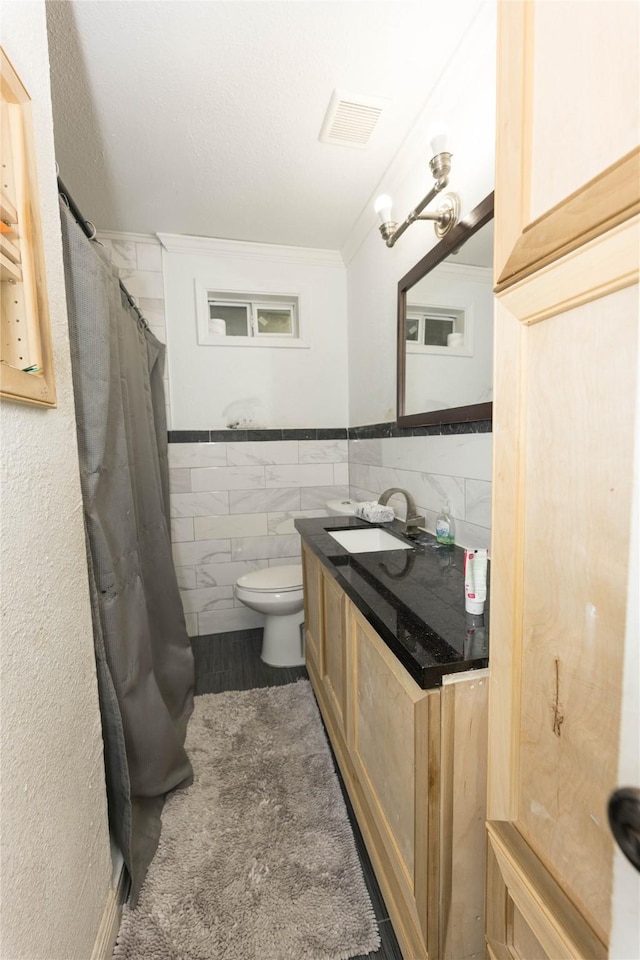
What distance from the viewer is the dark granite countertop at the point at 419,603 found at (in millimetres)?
796

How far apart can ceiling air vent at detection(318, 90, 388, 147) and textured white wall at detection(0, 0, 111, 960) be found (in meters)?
1.03

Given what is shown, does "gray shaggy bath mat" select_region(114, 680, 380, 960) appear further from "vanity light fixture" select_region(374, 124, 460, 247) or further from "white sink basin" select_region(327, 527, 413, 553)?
"vanity light fixture" select_region(374, 124, 460, 247)

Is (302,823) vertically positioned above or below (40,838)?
below


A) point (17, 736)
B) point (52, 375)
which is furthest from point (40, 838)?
point (52, 375)

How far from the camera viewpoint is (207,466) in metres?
2.61

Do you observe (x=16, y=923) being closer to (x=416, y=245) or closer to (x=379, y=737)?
(x=379, y=737)

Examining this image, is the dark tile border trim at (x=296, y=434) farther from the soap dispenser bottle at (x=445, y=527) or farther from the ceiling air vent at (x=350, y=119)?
the ceiling air vent at (x=350, y=119)

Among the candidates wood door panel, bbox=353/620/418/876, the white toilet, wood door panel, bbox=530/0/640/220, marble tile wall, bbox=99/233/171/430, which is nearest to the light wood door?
wood door panel, bbox=530/0/640/220

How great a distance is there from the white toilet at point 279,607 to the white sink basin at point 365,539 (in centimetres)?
51

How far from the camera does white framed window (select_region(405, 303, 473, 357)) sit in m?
1.47

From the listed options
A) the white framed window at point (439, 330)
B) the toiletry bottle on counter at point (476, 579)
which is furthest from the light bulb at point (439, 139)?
the toiletry bottle on counter at point (476, 579)

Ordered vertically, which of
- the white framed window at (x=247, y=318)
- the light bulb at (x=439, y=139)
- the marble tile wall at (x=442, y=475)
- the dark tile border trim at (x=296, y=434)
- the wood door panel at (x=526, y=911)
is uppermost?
the light bulb at (x=439, y=139)

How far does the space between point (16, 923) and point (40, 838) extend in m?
0.10

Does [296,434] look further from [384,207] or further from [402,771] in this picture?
[402,771]
